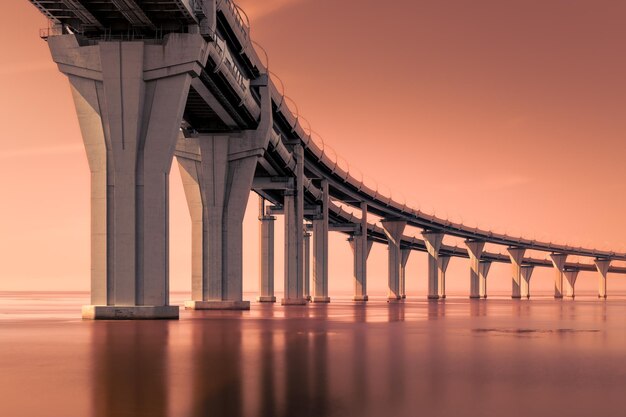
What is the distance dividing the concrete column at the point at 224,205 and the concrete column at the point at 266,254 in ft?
140

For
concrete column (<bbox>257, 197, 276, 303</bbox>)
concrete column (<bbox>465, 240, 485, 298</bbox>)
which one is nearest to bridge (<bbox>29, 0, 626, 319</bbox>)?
concrete column (<bbox>257, 197, 276, 303</bbox>)

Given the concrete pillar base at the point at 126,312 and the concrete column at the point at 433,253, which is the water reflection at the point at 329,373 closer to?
the concrete pillar base at the point at 126,312

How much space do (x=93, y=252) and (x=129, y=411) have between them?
32.2 meters

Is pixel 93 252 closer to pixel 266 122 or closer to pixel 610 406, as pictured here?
pixel 266 122

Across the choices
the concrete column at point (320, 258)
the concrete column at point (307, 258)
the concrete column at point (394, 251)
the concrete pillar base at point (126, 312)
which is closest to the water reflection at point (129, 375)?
the concrete pillar base at point (126, 312)

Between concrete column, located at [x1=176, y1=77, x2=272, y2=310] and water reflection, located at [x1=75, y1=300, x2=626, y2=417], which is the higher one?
concrete column, located at [x1=176, y1=77, x2=272, y2=310]

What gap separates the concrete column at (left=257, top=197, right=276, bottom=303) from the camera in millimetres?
106750

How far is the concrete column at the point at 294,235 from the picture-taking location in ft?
282

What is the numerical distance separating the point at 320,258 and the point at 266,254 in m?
6.89

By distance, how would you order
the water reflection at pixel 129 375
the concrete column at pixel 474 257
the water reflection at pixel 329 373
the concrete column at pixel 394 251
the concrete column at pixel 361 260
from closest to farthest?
the water reflection at pixel 129 375, the water reflection at pixel 329 373, the concrete column at pixel 361 260, the concrete column at pixel 394 251, the concrete column at pixel 474 257

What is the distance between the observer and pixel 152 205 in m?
43.3

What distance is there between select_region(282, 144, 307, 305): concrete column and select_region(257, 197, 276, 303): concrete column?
16777 millimetres

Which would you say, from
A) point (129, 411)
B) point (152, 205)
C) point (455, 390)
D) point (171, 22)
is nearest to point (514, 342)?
point (455, 390)

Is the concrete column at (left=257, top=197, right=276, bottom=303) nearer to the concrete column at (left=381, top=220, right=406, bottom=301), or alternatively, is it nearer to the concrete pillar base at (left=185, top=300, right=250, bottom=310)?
the concrete pillar base at (left=185, top=300, right=250, bottom=310)
